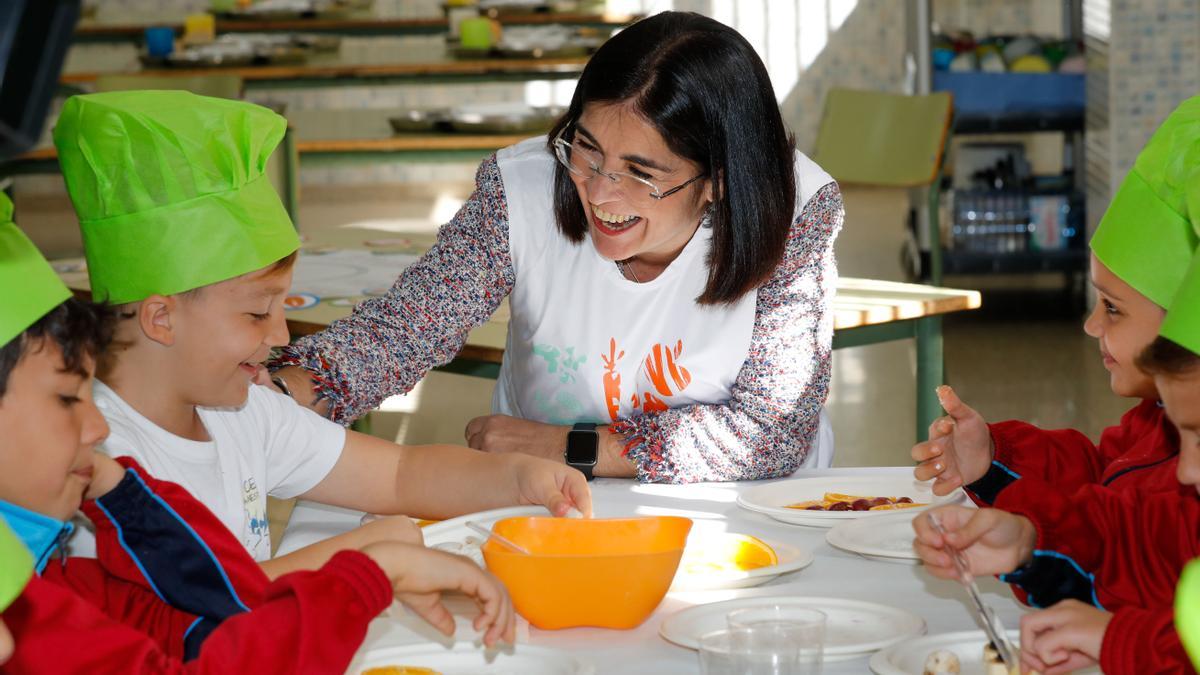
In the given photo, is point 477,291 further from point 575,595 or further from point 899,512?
point 575,595

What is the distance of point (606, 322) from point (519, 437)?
8.8 inches

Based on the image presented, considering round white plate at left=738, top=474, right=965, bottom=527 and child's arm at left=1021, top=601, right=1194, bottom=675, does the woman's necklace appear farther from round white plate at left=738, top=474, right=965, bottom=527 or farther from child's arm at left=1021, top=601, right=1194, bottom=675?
child's arm at left=1021, top=601, right=1194, bottom=675

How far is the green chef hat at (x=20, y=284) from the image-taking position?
94 centimetres

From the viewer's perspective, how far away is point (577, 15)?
681cm

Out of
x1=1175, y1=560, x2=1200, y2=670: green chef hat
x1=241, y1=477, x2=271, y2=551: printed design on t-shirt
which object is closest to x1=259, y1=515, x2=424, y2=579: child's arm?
x1=241, y1=477, x2=271, y2=551: printed design on t-shirt

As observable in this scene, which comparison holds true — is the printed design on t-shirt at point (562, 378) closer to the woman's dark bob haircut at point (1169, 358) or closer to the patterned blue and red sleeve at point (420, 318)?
the patterned blue and red sleeve at point (420, 318)

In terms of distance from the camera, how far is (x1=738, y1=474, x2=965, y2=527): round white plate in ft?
5.05

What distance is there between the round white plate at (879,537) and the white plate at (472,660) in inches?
16.0

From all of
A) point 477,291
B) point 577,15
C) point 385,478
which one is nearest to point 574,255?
point 477,291

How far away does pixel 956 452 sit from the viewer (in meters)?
1.53

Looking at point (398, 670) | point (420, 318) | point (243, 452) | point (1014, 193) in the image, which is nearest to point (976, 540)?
point (398, 670)

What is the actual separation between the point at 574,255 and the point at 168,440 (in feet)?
2.45

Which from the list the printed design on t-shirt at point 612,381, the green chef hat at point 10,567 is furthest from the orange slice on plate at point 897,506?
the green chef hat at point 10,567

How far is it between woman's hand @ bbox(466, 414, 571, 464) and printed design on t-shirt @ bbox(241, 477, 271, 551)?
38 centimetres
